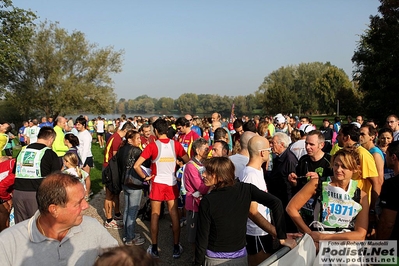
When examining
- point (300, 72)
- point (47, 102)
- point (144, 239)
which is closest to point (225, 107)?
point (300, 72)

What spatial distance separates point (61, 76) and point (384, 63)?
28.9 metres

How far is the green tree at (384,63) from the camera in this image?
23344 millimetres

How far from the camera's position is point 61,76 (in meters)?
33.0

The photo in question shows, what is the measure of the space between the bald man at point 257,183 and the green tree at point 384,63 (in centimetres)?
2360

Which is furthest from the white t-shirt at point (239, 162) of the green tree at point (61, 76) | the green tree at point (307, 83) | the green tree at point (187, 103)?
the green tree at point (187, 103)

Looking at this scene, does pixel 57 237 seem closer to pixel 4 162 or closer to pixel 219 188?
pixel 219 188

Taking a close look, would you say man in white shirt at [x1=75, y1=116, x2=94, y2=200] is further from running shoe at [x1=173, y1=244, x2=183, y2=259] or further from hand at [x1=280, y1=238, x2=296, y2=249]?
hand at [x1=280, y1=238, x2=296, y2=249]

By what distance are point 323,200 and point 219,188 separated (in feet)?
3.25

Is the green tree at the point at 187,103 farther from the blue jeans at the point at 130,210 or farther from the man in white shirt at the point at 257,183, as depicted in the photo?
the man in white shirt at the point at 257,183

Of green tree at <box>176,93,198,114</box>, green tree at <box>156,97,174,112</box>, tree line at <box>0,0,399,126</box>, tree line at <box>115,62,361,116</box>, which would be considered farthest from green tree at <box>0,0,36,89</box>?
green tree at <box>156,97,174,112</box>

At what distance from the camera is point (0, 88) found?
30.8m

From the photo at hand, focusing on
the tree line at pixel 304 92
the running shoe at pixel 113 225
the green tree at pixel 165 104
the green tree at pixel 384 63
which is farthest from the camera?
the green tree at pixel 165 104

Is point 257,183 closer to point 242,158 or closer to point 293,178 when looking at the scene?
point 293,178

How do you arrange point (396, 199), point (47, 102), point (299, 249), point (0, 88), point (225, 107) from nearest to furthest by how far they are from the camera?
point (299, 249) < point (396, 199) < point (0, 88) < point (47, 102) < point (225, 107)
